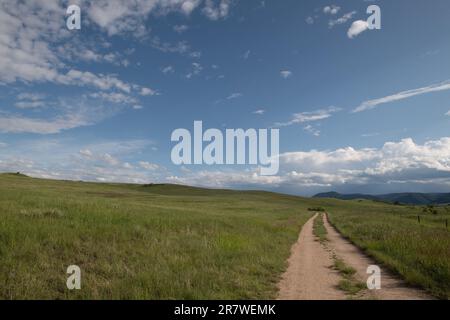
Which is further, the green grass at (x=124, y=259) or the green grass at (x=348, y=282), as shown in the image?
the green grass at (x=348, y=282)

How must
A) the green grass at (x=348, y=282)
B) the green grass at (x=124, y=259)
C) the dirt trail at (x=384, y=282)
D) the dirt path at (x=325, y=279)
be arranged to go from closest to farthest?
the green grass at (x=124, y=259) < the dirt trail at (x=384, y=282) < the dirt path at (x=325, y=279) < the green grass at (x=348, y=282)

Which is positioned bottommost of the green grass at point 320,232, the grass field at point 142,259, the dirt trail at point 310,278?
the green grass at point 320,232

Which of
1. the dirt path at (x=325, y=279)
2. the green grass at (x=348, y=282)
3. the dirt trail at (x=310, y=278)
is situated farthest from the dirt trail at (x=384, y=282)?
the dirt trail at (x=310, y=278)

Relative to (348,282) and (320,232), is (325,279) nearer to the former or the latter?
(348,282)

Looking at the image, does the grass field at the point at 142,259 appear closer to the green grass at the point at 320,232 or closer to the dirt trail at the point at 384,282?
the dirt trail at the point at 384,282

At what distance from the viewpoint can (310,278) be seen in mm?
11281

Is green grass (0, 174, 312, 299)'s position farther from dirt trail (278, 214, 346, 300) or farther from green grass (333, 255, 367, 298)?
green grass (333, 255, 367, 298)

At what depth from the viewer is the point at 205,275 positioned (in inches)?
421

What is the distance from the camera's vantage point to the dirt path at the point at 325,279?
9234 mm

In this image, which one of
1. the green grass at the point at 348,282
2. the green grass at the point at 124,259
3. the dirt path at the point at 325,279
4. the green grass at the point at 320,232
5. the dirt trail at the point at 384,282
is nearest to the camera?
the green grass at the point at 124,259

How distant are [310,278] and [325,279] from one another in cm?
47
